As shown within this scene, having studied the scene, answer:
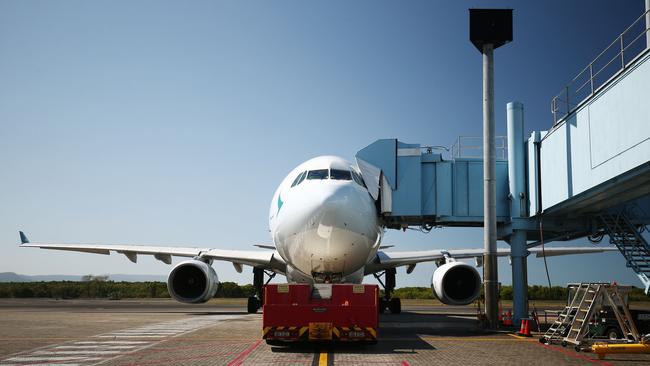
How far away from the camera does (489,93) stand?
14.5m

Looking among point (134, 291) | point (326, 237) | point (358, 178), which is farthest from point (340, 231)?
point (134, 291)

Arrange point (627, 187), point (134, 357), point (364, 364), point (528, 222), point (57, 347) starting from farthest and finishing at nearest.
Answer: point (528, 222) → point (627, 187) → point (57, 347) → point (134, 357) → point (364, 364)

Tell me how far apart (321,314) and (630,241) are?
9.48 meters

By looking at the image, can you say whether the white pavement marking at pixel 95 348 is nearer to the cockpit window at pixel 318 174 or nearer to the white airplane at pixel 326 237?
the white airplane at pixel 326 237

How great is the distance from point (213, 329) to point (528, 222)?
31.5 ft

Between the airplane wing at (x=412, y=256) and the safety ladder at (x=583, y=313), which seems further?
the airplane wing at (x=412, y=256)

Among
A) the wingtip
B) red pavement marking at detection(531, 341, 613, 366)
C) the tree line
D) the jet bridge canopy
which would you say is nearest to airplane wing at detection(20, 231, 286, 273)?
the wingtip

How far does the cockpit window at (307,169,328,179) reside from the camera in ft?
39.1

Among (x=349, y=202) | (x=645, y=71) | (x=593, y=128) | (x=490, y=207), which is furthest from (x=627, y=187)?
(x=349, y=202)

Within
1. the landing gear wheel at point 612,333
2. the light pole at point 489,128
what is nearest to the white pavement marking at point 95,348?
the light pole at point 489,128

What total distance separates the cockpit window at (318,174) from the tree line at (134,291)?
116 ft

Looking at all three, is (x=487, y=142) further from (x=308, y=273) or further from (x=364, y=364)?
(x=364, y=364)

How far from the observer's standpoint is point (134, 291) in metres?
51.3

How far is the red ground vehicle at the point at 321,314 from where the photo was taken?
9367mm
